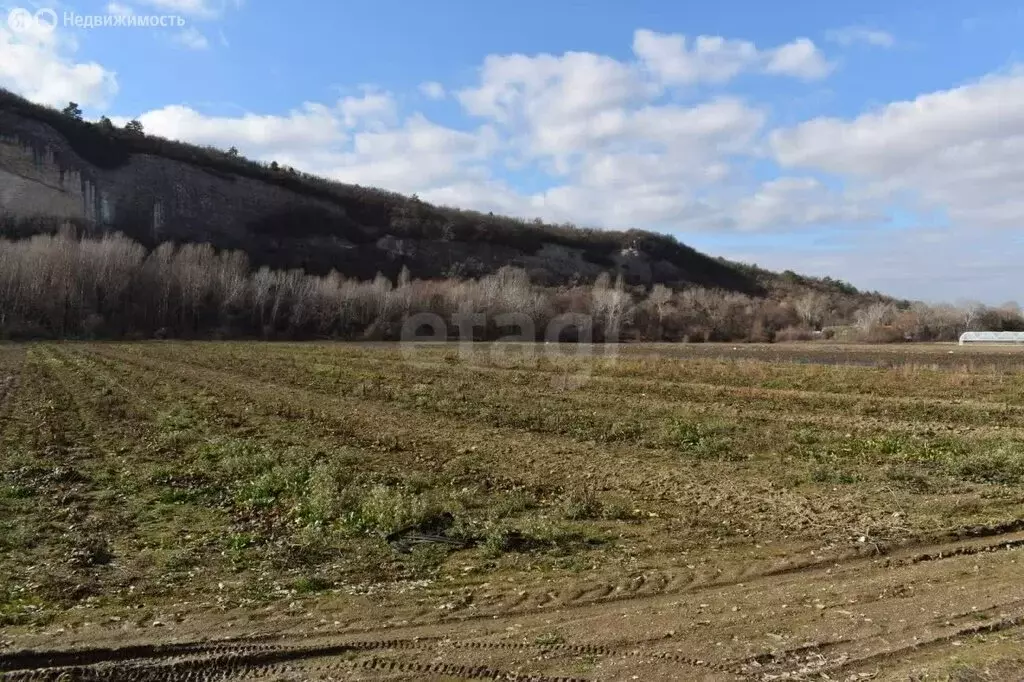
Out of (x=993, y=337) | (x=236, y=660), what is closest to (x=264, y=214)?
(x=993, y=337)

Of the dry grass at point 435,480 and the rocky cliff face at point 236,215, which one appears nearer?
the dry grass at point 435,480

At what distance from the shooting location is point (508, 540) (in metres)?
9.48

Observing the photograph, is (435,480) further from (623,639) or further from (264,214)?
(264,214)

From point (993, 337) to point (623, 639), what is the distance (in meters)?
98.0

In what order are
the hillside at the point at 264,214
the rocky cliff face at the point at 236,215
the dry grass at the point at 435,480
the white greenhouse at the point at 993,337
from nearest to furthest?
the dry grass at the point at 435,480 → the white greenhouse at the point at 993,337 → the rocky cliff face at the point at 236,215 → the hillside at the point at 264,214

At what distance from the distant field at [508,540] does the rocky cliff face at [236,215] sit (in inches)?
3358

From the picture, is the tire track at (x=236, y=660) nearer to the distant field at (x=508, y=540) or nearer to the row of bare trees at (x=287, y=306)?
the distant field at (x=508, y=540)

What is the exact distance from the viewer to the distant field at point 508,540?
620cm

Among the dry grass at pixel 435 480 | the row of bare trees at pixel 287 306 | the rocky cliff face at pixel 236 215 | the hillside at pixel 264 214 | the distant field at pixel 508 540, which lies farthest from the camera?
the hillside at pixel 264 214

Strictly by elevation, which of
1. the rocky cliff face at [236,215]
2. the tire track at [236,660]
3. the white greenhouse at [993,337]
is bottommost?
the tire track at [236,660]

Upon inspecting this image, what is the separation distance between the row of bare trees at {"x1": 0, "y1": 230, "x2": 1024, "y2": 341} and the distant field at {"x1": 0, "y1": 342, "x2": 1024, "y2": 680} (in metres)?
56.5

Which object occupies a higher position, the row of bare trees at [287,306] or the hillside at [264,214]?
the hillside at [264,214]

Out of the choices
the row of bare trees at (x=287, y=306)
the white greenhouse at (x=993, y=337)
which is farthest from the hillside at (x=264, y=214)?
the white greenhouse at (x=993, y=337)

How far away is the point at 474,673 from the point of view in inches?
227
